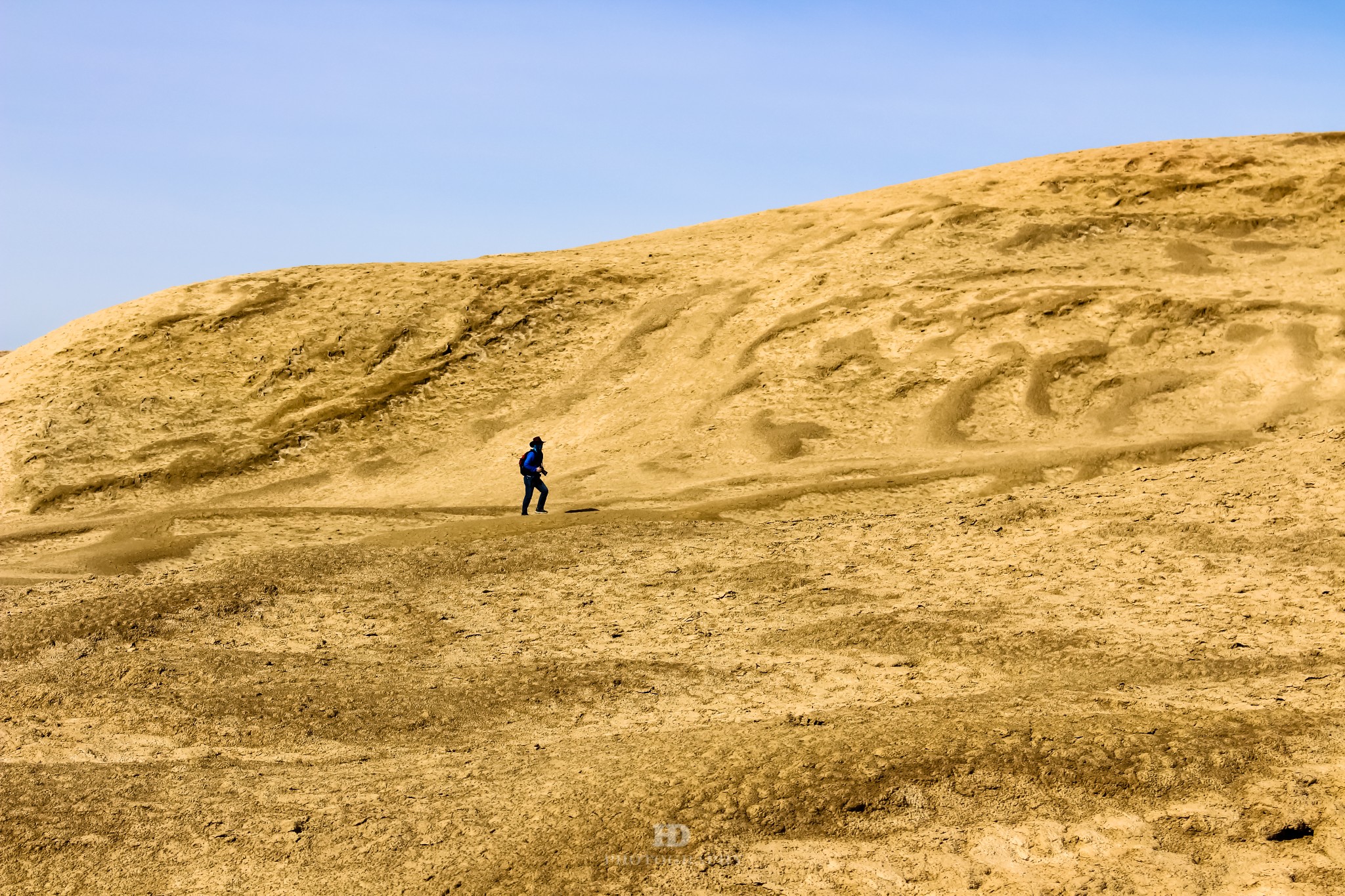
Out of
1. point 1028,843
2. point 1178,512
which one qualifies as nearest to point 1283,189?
point 1178,512

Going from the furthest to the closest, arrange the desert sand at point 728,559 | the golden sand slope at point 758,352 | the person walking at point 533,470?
1. the golden sand slope at point 758,352
2. the person walking at point 533,470
3. the desert sand at point 728,559

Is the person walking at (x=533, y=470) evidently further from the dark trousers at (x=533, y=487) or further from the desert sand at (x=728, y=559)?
the desert sand at (x=728, y=559)

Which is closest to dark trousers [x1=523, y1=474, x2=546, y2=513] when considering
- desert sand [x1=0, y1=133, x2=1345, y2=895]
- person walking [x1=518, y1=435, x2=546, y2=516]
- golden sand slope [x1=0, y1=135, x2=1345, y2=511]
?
person walking [x1=518, y1=435, x2=546, y2=516]

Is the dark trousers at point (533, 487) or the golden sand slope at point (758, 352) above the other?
the golden sand slope at point (758, 352)

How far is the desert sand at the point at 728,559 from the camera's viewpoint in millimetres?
7242

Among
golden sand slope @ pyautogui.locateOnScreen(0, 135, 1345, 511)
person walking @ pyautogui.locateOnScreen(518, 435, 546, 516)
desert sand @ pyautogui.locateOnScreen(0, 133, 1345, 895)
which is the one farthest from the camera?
golden sand slope @ pyautogui.locateOnScreen(0, 135, 1345, 511)

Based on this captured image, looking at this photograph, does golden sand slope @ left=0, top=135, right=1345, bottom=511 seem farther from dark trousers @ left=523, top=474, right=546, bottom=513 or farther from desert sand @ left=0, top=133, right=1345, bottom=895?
dark trousers @ left=523, top=474, right=546, bottom=513

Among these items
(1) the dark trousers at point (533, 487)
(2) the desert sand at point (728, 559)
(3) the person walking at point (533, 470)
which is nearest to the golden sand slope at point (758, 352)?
(2) the desert sand at point (728, 559)

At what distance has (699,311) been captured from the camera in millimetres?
29406

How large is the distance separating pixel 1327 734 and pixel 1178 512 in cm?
708

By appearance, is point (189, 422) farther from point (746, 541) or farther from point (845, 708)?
point (845, 708)

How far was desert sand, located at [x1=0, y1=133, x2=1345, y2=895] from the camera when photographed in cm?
724

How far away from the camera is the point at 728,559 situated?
48.2 ft

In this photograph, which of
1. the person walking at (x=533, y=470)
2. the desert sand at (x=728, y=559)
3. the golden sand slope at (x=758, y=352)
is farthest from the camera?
the golden sand slope at (x=758, y=352)
